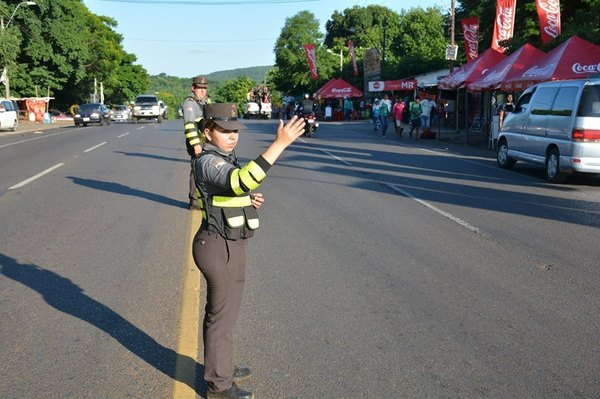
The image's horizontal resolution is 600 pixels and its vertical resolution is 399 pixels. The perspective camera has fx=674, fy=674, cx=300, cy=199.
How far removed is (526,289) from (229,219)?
335 cm

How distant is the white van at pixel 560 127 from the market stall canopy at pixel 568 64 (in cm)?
317

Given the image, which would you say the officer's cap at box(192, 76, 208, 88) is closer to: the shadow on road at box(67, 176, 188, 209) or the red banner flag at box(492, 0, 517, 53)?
the shadow on road at box(67, 176, 188, 209)

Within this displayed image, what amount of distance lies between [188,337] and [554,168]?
1002cm

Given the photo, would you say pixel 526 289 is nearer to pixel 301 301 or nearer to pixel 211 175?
pixel 301 301

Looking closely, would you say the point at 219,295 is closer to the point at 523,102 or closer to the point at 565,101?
the point at 565,101

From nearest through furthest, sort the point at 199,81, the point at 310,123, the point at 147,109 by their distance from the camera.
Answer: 1. the point at 199,81
2. the point at 310,123
3. the point at 147,109

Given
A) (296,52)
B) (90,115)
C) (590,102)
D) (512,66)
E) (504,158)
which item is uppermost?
(296,52)

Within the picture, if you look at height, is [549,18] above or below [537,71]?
above

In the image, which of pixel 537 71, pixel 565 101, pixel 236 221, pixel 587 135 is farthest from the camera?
pixel 537 71

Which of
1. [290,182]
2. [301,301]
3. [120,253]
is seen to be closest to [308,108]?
[290,182]

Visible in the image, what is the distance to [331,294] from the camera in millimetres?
5703

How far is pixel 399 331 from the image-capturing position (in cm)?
484

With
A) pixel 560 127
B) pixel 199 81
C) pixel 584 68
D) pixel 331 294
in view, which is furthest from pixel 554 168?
pixel 331 294

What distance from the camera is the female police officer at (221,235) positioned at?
3.61m
